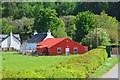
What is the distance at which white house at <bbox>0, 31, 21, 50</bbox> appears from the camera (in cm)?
1693

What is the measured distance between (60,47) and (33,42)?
4.92 ft

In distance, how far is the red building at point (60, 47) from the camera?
15.8m

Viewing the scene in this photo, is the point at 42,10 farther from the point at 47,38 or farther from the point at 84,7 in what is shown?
the point at 84,7

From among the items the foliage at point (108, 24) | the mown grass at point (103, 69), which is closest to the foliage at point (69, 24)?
the foliage at point (108, 24)

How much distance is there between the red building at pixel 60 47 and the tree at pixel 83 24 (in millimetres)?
543

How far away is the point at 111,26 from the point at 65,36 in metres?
3.32

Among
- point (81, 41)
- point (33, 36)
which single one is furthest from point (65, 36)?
point (33, 36)

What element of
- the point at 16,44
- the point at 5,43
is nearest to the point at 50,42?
the point at 16,44

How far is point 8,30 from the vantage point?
17812 mm

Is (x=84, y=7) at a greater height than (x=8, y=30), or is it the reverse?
(x=84, y=7)

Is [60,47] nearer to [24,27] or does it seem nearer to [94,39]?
[94,39]

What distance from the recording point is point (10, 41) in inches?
711

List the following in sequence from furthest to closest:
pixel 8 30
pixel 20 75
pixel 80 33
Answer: pixel 8 30 < pixel 80 33 < pixel 20 75

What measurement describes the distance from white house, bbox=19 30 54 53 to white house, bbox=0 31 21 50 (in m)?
0.55
